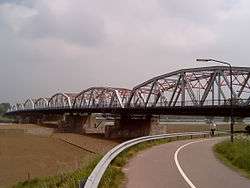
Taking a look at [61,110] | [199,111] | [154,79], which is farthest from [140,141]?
[61,110]

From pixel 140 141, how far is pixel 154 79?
55.0 metres

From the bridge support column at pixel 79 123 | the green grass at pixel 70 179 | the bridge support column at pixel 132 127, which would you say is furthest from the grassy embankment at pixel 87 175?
the bridge support column at pixel 79 123

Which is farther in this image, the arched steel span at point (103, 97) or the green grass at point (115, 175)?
the arched steel span at point (103, 97)

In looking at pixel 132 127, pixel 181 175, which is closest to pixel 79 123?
pixel 132 127

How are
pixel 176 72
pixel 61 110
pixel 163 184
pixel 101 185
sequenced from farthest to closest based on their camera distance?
pixel 61 110 → pixel 176 72 → pixel 163 184 → pixel 101 185

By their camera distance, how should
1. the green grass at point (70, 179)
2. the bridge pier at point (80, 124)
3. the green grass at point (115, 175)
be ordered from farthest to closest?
the bridge pier at point (80, 124) → the green grass at point (115, 175) → the green grass at point (70, 179)

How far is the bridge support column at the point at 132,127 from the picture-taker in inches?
3526

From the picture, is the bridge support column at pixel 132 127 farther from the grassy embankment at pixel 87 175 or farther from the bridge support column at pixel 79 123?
the grassy embankment at pixel 87 175

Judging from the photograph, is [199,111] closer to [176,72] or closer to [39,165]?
[176,72]

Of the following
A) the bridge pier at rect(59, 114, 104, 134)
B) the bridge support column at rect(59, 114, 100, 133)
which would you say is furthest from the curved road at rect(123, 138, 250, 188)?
the bridge support column at rect(59, 114, 100, 133)

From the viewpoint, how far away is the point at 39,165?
45.5 meters

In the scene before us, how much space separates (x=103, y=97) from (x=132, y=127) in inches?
1348

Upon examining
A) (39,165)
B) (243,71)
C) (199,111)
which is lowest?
(39,165)

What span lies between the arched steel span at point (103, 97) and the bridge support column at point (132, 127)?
5193 mm
